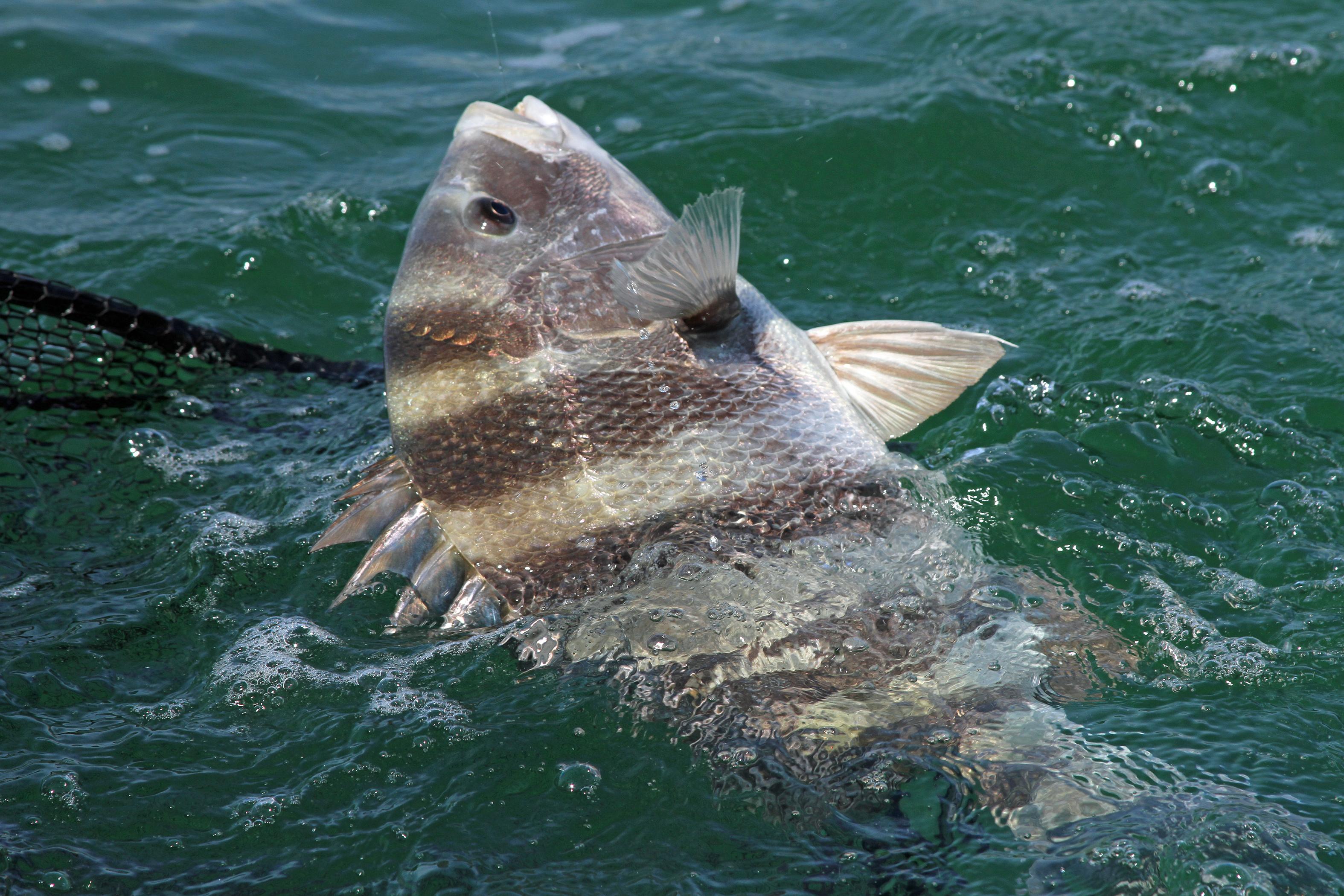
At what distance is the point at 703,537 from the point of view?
3.04m

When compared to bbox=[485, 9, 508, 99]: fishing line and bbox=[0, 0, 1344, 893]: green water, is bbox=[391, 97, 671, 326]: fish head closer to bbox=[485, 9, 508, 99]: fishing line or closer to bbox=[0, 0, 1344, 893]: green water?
bbox=[0, 0, 1344, 893]: green water

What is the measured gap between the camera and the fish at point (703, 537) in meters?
2.75

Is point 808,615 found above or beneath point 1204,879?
above

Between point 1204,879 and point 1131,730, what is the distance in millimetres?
482

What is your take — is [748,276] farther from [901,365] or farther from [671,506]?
[671,506]

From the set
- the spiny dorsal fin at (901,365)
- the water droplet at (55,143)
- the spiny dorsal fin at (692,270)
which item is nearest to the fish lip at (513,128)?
the spiny dorsal fin at (692,270)

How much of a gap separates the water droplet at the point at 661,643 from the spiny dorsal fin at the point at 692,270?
921 mm

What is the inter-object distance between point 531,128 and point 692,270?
3.10 ft

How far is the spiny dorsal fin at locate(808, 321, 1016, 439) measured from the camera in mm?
3635

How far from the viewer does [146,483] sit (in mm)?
4168

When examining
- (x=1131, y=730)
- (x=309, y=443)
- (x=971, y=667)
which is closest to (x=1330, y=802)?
(x=1131, y=730)

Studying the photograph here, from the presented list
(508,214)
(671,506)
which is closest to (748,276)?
(508,214)

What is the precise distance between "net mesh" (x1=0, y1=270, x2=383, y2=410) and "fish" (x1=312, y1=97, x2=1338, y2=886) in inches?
53.7

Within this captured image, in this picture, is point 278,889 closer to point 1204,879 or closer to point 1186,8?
point 1204,879
